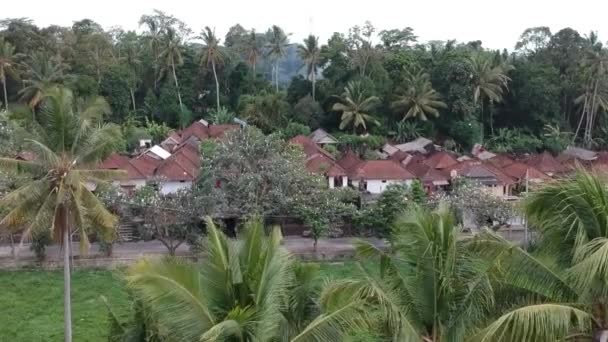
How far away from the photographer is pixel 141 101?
58.1 m

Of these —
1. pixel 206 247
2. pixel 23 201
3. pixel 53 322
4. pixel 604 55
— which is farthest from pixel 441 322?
pixel 604 55

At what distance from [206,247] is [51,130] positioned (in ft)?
23.4

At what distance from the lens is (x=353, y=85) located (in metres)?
48.8

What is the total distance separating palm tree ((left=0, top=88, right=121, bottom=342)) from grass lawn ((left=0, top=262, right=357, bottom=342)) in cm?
232

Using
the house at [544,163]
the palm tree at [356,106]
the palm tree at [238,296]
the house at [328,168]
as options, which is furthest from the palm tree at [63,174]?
the palm tree at [356,106]

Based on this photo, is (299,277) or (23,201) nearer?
(299,277)

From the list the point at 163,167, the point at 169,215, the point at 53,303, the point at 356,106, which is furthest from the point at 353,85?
the point at 53,303

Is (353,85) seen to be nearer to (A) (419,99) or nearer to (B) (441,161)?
(A) (419,99)

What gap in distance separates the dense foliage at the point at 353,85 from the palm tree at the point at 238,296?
3979cm

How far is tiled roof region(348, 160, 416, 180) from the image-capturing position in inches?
1373

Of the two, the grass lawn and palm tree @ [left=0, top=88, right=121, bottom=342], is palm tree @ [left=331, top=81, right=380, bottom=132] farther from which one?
palm tree @ [left=0, top=88, right=121, bottom=342]

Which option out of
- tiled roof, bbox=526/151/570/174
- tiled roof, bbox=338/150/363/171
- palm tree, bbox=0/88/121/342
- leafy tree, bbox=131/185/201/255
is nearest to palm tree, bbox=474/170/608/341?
palm tree, bbox=0/88/121/342

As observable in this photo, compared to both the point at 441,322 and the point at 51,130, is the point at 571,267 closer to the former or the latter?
the point at 441,322

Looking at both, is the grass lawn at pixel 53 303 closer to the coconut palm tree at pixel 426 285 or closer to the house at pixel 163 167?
the coconut palm tree at pixel 426 285
